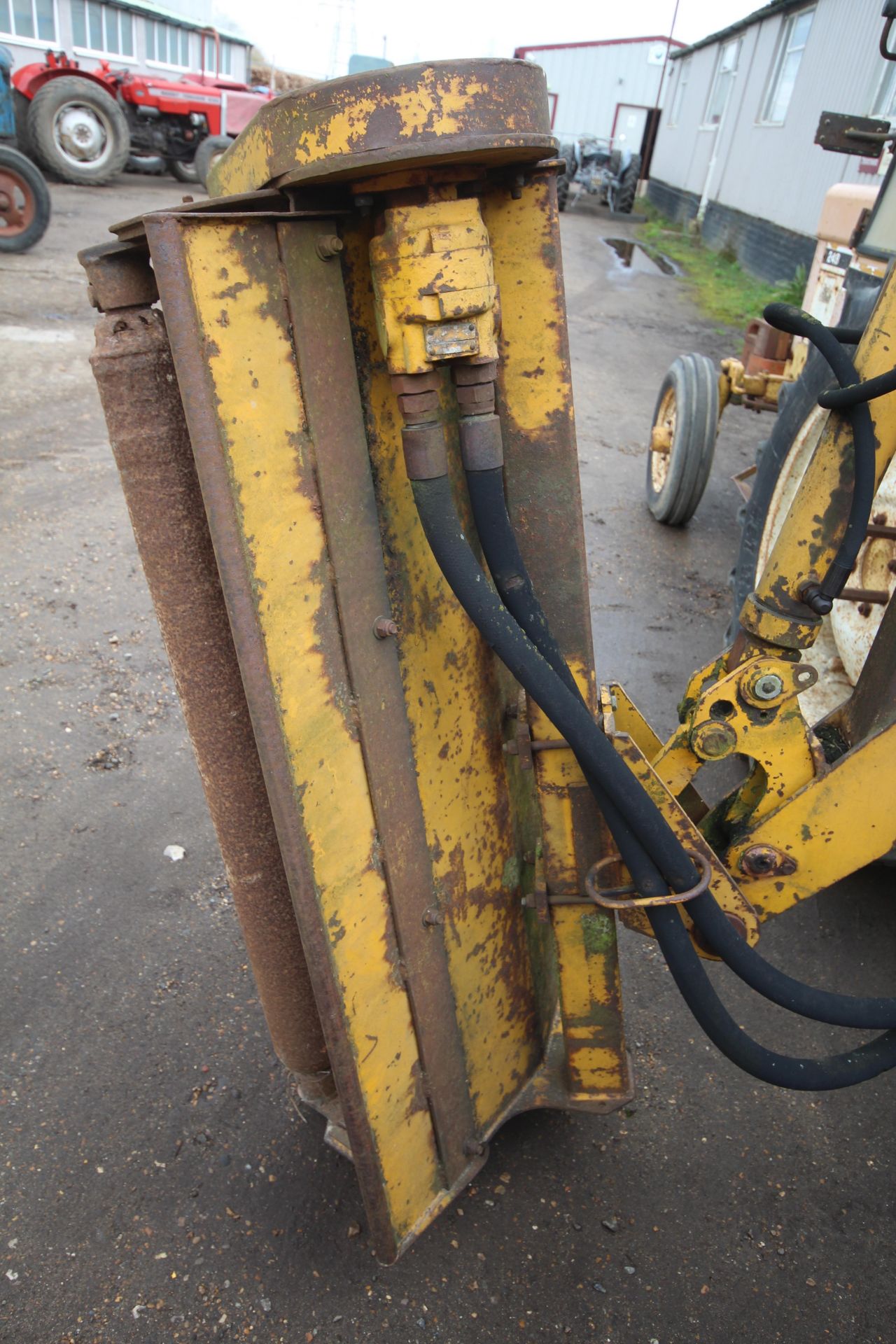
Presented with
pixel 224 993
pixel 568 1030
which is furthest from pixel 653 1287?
pixel 224 993

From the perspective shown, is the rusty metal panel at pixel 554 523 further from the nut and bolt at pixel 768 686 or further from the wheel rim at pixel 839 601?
the wheel rim at pixel 839 601

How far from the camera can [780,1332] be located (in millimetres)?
1584

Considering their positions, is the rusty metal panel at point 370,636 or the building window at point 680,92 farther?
the building window at point 680,92

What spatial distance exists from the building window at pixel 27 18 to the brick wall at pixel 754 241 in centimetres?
1113

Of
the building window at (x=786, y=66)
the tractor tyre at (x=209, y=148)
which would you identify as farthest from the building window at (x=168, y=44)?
the building window at (x=786, y=66)

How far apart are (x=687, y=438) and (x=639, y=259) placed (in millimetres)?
11199

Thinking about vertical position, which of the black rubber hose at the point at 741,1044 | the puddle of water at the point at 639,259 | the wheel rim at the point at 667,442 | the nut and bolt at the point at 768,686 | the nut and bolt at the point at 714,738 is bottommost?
the puddle of water at the point at 639,259

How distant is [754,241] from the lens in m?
13.3

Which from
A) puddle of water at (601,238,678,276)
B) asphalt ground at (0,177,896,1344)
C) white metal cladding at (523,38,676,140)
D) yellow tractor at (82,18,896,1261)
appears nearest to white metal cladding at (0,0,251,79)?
puddle of water at (601,238,678,276)

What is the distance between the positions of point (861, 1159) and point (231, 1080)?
138cm

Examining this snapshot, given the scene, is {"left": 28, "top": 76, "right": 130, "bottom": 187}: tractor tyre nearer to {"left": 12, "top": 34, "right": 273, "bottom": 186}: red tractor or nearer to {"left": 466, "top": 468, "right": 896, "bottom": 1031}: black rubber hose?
{"left": 12, "top": 34, "right": 273, "bottom": 186}: red tractor

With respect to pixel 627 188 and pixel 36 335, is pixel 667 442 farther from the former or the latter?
pixel 627 188

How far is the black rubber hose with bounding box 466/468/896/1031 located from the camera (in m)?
1.11

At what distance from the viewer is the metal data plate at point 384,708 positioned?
970 mm
